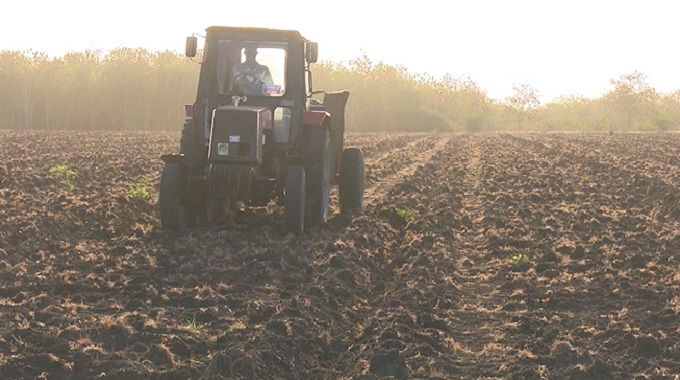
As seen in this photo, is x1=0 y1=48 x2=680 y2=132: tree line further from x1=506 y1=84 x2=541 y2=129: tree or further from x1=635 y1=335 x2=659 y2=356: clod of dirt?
x1=635 y1=335 x2=659 y2=356: clod of dirt

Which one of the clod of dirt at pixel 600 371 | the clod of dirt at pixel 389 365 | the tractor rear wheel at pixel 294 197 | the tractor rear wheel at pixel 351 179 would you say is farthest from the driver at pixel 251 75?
the clod of dirt at pixel 600 371

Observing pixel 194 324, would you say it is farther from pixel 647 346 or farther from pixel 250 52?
pixel 250 52

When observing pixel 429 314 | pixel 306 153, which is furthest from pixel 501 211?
pixel 429 314

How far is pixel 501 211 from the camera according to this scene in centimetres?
1245

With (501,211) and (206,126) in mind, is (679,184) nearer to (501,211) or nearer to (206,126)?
(501,211)

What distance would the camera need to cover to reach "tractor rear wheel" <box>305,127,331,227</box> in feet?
33.5

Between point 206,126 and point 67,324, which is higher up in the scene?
point 206,126

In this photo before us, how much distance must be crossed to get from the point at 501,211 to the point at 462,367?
280 inches

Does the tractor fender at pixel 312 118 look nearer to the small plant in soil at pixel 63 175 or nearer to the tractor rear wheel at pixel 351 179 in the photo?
the tractor rear wheel at pixel 351 179

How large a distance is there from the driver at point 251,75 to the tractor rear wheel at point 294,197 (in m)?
1.23

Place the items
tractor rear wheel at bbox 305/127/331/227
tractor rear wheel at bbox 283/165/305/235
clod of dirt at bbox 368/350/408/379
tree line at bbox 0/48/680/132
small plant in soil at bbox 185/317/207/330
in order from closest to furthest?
clod of dirt at bbox 368/350/408/379 → small plant in soil at bbox 185/317/207/330 → tractor rear wheel at bbox 283/165/305/235 → tractor rear wheel at bbox 305/127/331/227 → tree line at bbox 0/48/680/132

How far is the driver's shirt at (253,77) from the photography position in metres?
10.3

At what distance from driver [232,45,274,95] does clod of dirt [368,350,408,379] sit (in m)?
5.42

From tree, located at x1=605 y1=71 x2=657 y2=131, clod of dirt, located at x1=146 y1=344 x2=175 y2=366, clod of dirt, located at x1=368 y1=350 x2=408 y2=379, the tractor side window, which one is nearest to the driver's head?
the tractor side window
